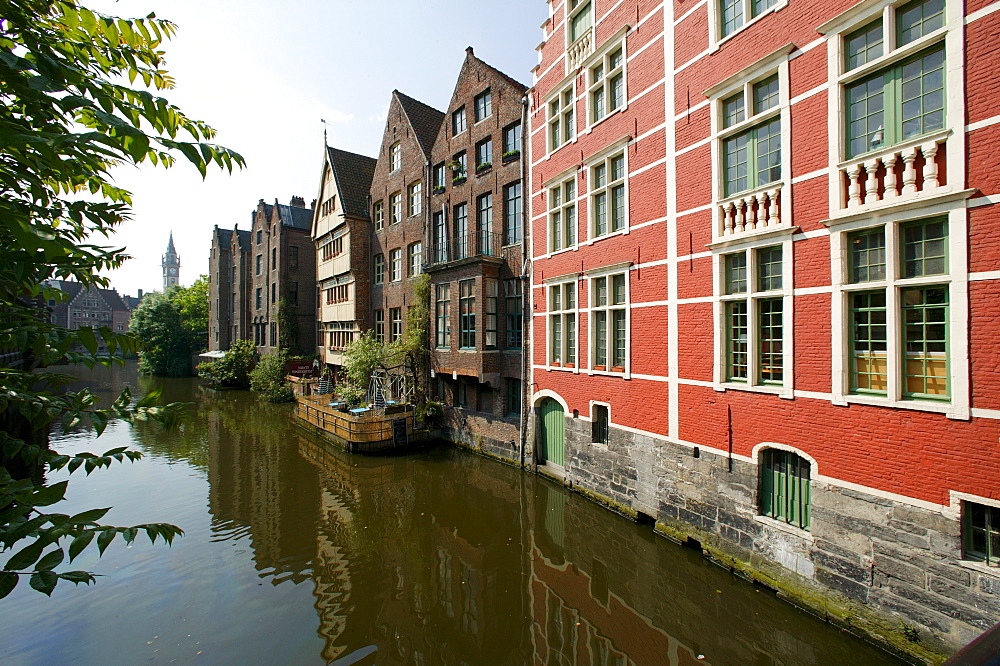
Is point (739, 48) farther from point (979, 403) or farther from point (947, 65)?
point (979, 403)

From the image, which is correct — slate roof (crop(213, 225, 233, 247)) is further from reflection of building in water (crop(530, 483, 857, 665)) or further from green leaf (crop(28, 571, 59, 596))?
green leaf (crop(28, 571, 59, 596))

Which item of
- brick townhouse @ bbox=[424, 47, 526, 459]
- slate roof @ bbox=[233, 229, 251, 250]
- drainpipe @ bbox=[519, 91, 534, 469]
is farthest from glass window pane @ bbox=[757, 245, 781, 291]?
slate roof @ bbox=[233, 229, 251, 250]

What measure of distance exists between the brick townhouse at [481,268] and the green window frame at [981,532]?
10.1 metres

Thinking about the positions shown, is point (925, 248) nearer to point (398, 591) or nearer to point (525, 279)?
point (398, 591)

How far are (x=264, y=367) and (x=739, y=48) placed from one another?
29.7 m

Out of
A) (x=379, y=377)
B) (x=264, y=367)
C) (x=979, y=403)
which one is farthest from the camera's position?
(x=264, y=367)

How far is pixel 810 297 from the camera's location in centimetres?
740

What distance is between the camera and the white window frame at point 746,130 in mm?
7691

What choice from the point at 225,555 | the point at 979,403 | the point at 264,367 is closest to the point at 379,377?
the point at 225,555

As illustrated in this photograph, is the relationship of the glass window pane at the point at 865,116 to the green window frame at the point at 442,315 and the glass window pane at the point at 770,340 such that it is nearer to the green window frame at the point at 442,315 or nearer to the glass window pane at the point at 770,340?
the glass window pane at the point at 770,340

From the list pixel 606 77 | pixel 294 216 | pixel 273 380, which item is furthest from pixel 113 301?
pixel 606 77

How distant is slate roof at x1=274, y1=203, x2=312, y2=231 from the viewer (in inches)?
1318

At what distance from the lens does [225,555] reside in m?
9.41

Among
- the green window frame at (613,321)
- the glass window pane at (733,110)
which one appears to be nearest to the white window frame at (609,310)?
the green window frame at (613,321)
